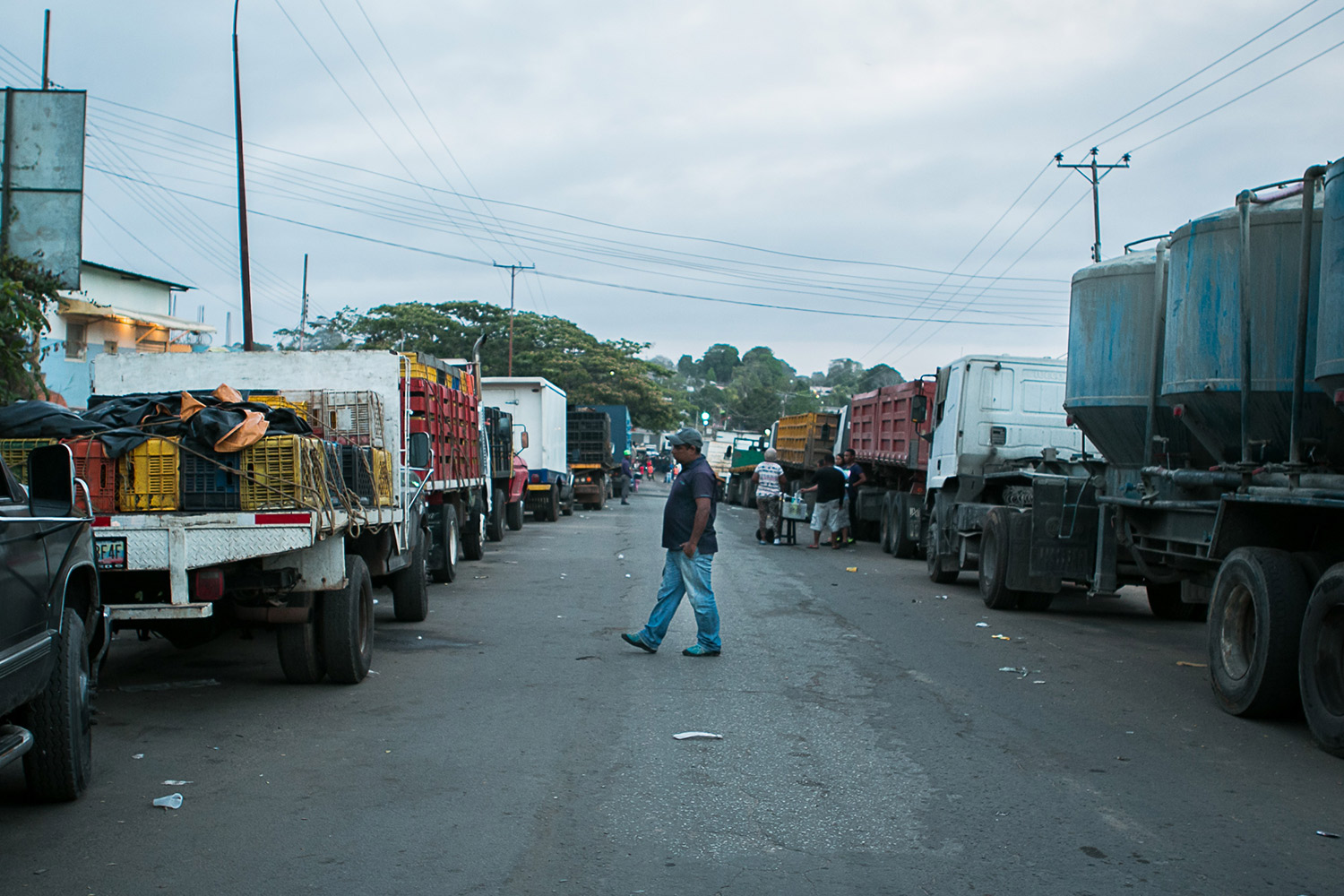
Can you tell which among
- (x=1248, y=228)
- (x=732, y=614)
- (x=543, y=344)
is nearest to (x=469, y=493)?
(x=732, y=614)

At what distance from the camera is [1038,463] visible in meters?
14.0

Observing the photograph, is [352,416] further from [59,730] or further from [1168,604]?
[1168,604]

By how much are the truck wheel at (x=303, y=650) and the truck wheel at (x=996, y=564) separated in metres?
7.50

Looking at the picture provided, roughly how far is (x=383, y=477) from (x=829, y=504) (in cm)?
1345

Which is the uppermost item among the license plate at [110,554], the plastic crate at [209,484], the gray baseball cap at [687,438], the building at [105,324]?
the building at [105,324]

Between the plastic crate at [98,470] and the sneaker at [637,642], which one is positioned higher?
the plastic crate at [98,470]

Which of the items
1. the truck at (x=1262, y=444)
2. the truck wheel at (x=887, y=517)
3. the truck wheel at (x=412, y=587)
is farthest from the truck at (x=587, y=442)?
the truck at (x=1262, y=444)

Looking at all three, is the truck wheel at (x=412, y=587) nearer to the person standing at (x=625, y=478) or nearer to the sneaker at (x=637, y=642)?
the sneaker at (x=637, y=642)

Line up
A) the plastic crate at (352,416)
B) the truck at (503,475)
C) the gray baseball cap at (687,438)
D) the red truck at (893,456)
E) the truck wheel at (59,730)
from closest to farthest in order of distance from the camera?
the truck wheel at (59,730) < the gray baseball cap at (687,438) < the plastic crate at (352,416) < the red truck at (893,456) < the truck at (503,475)

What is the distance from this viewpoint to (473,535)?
17641 millimetres

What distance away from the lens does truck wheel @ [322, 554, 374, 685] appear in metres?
7.71

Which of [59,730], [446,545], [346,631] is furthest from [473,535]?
[59,730]

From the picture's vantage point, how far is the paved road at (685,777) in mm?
4414

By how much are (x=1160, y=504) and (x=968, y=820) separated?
15.9ft
